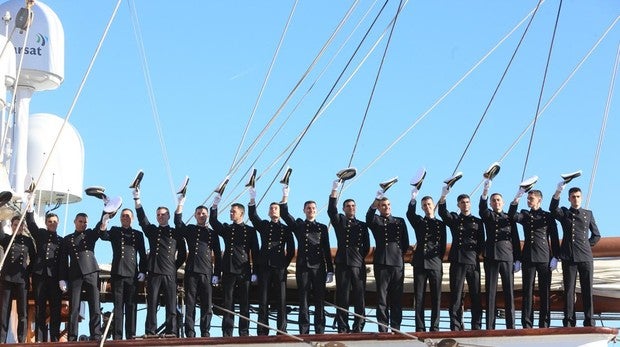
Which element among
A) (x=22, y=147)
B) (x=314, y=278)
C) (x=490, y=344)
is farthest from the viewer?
(x=22, y=147)

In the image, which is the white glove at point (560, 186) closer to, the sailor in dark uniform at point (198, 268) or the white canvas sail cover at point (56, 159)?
the sailor in dark uniform at point (198, 268)

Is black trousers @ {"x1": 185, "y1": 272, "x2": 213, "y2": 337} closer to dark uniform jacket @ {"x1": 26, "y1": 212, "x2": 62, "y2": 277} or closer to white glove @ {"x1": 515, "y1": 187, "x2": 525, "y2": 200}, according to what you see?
dark uniform jacket @ {"x1": 26, "y1": 212, "x2": 62, "y2": 277}

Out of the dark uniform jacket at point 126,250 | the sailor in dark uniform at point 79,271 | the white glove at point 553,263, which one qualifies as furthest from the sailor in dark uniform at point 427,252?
the sailor in dark uniform at point 79,271

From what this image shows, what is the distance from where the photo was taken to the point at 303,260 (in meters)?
15.8

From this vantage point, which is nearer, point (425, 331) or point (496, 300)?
point (425, 331)

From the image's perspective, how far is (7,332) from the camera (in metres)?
16.5

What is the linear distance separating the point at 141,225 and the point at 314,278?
2017mm

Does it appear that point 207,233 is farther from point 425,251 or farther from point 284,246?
point 425,251

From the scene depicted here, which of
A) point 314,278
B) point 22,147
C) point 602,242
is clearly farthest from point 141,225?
point 22,147

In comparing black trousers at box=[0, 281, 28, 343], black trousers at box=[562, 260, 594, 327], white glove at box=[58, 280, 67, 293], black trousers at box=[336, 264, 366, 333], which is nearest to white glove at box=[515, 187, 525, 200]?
black trousers at box=[562, 260, 594, 327]

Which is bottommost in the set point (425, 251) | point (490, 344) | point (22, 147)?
point (490, 344)

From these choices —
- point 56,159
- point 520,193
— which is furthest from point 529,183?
point 56,159

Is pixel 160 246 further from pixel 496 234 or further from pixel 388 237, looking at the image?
pixel 496 234

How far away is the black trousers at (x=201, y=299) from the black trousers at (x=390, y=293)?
189cm
